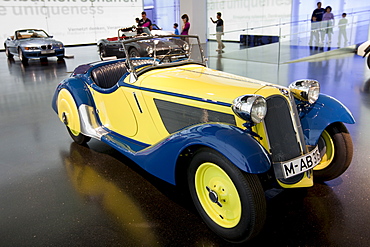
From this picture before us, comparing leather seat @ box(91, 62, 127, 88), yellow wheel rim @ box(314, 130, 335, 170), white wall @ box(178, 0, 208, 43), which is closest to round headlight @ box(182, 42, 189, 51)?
leather seat @ box(91, 62, 127, 88)

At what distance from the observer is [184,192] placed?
9.53ft

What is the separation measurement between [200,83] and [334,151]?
4.38ft

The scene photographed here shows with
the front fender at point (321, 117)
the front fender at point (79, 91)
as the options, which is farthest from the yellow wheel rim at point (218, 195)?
the front fender at point (79, 91)

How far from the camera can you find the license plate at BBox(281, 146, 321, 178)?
220 cm

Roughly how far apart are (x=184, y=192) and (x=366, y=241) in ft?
4.78

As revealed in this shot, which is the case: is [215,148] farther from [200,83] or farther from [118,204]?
[118,204]

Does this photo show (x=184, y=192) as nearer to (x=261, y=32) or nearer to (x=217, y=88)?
(x=217, y=88)

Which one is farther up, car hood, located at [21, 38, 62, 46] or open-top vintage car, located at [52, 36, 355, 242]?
car hood, located at [21, 38, 62, 46]

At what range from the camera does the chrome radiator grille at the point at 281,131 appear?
230 centimetres

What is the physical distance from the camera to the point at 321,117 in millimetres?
2729

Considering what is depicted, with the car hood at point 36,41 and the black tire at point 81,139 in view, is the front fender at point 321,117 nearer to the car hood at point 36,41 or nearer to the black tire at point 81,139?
the black tire at point 81,139

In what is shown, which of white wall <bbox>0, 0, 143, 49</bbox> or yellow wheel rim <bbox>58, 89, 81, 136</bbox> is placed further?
white wall <bbox>0, 0, 143, 49</bbox>

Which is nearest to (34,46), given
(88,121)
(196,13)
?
(196,13)

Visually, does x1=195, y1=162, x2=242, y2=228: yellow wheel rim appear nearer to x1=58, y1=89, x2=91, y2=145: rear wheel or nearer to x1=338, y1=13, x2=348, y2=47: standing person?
x1=58, y1=89, x2=91, y2=145: rear wheel
